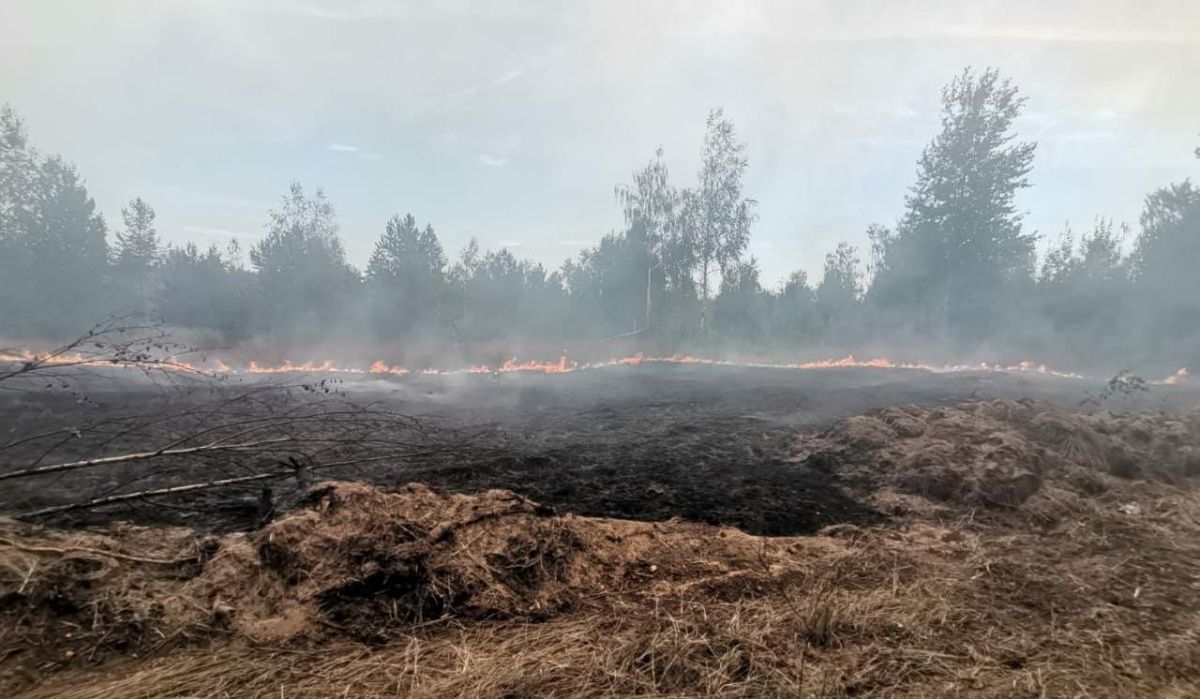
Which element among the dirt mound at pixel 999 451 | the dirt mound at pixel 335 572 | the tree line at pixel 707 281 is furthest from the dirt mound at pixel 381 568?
the tree line at pixel 707 281

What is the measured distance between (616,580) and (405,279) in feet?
135

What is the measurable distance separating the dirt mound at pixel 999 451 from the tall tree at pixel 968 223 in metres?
27.6

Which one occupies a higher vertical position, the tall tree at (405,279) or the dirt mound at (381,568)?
the tall tree at (405,279)

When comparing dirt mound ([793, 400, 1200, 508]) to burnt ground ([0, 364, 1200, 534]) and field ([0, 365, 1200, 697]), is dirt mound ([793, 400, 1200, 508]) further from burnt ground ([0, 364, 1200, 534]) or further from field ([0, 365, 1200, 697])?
burnt ground ([0, 364, 1200, 534])

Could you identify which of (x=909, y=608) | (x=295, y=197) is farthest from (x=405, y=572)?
(x=295, y=197)

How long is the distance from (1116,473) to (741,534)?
6259 millimetres

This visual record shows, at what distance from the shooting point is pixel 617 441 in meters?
9.57

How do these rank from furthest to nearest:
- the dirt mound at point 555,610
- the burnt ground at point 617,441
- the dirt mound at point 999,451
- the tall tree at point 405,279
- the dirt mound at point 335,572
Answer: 1. the tall tree at point 405,279
2. the dirt mound at point 999,451
3. the burnt ground at point 617,441
4. the dirt mound at point 335,572
5. the dirt mound at point 555,610

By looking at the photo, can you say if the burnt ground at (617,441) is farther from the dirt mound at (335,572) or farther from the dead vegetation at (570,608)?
the dead vegetation at (570,608)

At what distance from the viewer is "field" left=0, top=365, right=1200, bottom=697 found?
8.18ft

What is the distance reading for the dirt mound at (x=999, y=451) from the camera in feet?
20.2

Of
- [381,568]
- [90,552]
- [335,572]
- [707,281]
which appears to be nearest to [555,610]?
[381,568]

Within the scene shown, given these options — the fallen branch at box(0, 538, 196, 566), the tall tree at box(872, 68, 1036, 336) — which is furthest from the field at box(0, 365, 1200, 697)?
the tall tree at box(872, 68, 1036, 336)

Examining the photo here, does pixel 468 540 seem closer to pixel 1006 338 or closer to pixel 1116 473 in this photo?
pixel 1116 473
